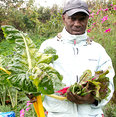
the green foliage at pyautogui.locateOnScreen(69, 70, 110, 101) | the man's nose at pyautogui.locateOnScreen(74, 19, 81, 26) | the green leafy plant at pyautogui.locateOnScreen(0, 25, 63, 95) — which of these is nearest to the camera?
the green leafy plant at pyautogui.locateOnScreen(0, 25, 63, 95)

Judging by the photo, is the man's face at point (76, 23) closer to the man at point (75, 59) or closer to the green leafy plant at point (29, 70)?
the man at point (75, 59)

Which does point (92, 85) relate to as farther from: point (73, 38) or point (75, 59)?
point (73, 38)

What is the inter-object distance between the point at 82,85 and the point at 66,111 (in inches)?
15.6

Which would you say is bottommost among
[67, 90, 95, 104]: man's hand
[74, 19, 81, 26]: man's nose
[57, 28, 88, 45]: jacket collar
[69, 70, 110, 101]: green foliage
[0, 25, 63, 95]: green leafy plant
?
[67, 90, 95, 104]: man's hand

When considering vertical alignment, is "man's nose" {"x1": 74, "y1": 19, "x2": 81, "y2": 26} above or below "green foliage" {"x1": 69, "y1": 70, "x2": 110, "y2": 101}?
above

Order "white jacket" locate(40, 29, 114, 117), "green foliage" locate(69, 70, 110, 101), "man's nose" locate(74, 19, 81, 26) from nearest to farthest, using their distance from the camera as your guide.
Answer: "green foliage" locate(69, 70, 110, 101) < "white jacket" locate(40, 29, 114, 117) < "man's nose" locate(74, 19, 81, 26)

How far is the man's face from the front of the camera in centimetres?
176

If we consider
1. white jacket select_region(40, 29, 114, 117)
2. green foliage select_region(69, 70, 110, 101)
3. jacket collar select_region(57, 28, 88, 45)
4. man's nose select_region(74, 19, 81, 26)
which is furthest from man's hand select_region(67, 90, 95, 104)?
man's nose select_region(74, 19, 81, 26)

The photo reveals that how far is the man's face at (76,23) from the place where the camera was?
1763 millimetres

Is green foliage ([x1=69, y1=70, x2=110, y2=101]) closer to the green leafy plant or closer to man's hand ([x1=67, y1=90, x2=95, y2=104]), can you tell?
man's hand ([x1=67, y1=90, x2=95, y2=104])

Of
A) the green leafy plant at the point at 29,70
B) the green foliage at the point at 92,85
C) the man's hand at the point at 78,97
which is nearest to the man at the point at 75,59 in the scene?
the man's hand at the point at 78,97

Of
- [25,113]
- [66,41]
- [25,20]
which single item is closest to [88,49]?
[66,41]

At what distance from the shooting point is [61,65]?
67.6 inches

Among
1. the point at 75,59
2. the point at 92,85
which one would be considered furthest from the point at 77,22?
the point at 92,85
